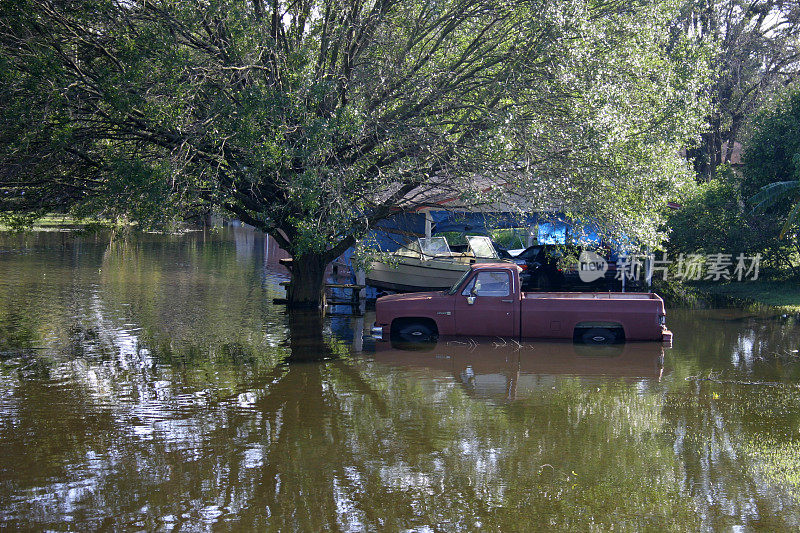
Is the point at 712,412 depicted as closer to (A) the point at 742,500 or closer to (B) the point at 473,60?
(A) the point at 742,500

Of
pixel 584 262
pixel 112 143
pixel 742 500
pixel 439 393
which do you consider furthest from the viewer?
pixel 584 262

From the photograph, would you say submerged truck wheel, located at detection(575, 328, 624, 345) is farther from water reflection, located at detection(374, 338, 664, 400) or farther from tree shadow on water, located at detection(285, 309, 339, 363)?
tree shadow on water, located at detection(285, 309, 339, 363)

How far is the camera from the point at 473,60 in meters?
15.3

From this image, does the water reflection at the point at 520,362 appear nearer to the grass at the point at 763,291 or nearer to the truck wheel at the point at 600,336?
the truck wheel at the point at 600,336

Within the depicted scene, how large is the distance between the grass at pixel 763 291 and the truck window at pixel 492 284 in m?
10.1

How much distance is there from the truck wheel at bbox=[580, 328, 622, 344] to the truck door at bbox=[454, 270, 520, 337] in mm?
1280

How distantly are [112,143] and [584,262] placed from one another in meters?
14.0

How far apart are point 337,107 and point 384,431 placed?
7.36m

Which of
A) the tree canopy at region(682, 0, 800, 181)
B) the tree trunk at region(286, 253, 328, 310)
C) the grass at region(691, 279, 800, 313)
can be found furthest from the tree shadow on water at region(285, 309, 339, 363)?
the tree canopy at region(682, 0, 800, 181)

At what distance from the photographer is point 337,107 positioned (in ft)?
46.3

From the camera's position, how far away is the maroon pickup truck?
13.5 meters

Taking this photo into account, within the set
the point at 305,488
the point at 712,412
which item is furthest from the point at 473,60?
the point at 305,488

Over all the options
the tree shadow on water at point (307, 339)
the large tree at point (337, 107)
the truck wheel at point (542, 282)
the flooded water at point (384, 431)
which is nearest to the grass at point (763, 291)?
the truck wheel at point (542, 282)

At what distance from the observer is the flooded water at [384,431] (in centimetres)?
636
